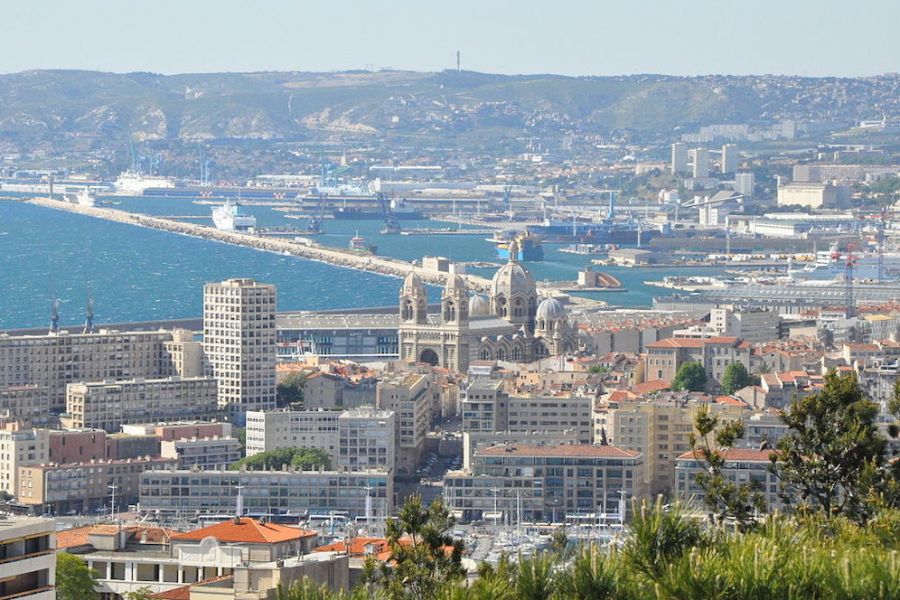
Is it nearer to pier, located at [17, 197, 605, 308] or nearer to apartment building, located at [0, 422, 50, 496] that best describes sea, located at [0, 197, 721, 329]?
pier, located at [17, 197, 605, 308]

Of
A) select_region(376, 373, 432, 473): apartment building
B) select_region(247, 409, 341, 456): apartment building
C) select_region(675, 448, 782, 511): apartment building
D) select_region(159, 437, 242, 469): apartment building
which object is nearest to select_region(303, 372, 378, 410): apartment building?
select_region(376, 373, 432, 473): apartment building

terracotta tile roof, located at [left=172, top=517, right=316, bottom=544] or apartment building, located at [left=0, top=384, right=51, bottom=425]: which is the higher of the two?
terracotta tile roof, located at [left=172, top=517, right=316, bottom=544]

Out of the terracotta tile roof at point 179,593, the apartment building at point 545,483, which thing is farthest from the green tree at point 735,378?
the terracotta tile roof at point 179,593

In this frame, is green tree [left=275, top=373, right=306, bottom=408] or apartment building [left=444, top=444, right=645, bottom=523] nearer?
apartment building [left=444, top=444, right=645, bottom=523]

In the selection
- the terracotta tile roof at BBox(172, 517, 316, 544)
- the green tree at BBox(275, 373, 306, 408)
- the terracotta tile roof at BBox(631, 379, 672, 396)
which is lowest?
the green tree at BBox(275, 373, 306, 408)

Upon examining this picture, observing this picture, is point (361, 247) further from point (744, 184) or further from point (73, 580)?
point (73, 580)

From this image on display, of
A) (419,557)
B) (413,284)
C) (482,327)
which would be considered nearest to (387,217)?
(413,284)

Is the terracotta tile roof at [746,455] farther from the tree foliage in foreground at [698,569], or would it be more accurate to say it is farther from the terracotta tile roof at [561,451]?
the tree foliage in foreground at [698,569]

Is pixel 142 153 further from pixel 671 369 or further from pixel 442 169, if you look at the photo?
pixel 671 369
